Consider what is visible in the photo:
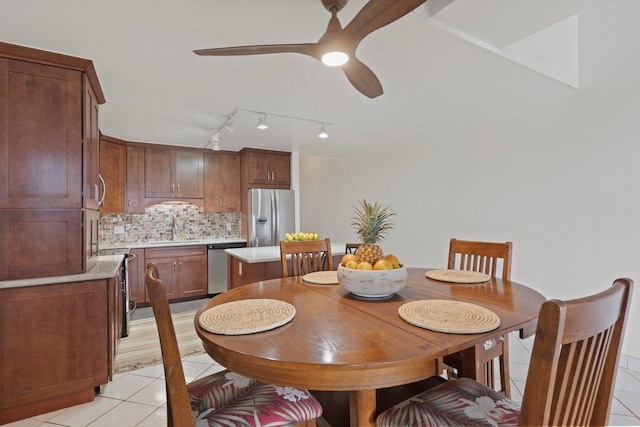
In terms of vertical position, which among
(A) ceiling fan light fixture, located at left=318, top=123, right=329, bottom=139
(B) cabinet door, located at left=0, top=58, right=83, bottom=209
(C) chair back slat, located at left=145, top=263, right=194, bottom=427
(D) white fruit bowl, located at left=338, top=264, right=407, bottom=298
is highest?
(A) ceiling fan light fixture, located at left=318, top=123, right=329, bottom=139

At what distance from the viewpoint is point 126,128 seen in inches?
142

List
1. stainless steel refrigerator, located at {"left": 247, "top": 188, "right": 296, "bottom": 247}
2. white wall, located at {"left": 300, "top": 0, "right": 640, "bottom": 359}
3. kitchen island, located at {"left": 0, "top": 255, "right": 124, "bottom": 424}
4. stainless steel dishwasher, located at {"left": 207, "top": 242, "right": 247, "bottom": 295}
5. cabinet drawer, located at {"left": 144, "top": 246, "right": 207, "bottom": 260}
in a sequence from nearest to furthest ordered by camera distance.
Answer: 1. kitchen island, located at {"left": 0, "top": 255, "right": 124, "bottom": 424}
2. white wall, located at {"left": 300, "top": 0, "right": 640, "bottom": 359}
3. cabinet drawer, located at {"left": 144, "top": 246, "right": 207, "bottom": 260}
4. stainless steel dishwasher, located at {"left": 207, "top": 242, "right": 247, "bottom": 295}
5. stainless steel refrigerator, located at {"left": 247, "top": 188, "right": 296, "bottom": 247}

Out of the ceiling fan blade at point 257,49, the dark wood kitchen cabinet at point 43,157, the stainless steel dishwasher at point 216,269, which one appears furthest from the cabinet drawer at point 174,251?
the ceiling fan blade at point 257,49

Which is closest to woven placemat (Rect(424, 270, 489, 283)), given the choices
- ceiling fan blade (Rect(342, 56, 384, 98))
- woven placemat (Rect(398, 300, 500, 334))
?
woven placemat (Rect(398, 300, 500, 334))

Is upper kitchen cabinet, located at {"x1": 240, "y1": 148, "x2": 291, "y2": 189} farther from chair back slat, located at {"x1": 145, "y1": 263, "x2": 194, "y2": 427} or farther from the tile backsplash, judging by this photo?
chair back slat, located at {"x1": 145, "y1": 263, "x2": 194, "y2": 427}

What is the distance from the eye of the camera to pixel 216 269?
4566mm

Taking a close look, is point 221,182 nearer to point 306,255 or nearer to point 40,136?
point 40,136

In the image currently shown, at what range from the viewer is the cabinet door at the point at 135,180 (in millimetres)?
4289

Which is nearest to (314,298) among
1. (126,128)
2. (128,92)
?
(128,92)

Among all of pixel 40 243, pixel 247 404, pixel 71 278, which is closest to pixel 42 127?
pixel 40 243

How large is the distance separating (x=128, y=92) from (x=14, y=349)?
192cm

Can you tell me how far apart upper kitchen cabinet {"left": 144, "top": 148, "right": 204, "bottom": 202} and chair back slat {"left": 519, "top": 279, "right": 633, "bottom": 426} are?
Result: 4.73m

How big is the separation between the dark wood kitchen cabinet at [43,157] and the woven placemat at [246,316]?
1420 mm

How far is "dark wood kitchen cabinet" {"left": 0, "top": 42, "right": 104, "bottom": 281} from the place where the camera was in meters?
1.84
